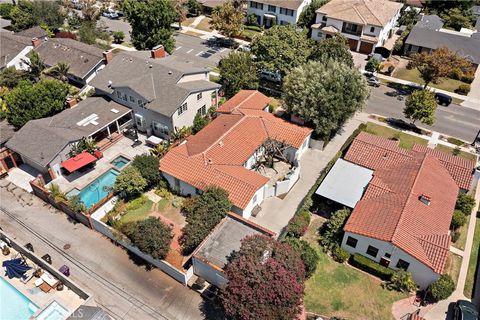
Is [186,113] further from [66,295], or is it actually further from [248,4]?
[248,4]

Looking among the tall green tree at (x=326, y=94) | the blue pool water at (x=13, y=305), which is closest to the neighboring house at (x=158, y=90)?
the tall green tree at (x=326, y=94)

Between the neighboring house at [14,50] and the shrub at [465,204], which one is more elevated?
the neighboring house at [14,50]

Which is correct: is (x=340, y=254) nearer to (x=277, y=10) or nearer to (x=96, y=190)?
(x=96, y=190)

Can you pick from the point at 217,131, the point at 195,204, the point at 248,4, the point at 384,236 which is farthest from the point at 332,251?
the point at 248,4

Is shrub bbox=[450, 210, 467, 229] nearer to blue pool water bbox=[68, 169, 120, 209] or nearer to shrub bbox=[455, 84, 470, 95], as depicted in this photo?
shrub bbox=[455, 84, 470, 95]

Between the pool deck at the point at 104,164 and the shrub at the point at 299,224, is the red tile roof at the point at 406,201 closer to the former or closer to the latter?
the shrub at the point at 299,224

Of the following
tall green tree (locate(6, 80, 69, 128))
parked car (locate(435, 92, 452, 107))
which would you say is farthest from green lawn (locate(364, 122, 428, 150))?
tall green tree (locate(6, 80, 69, 128))
